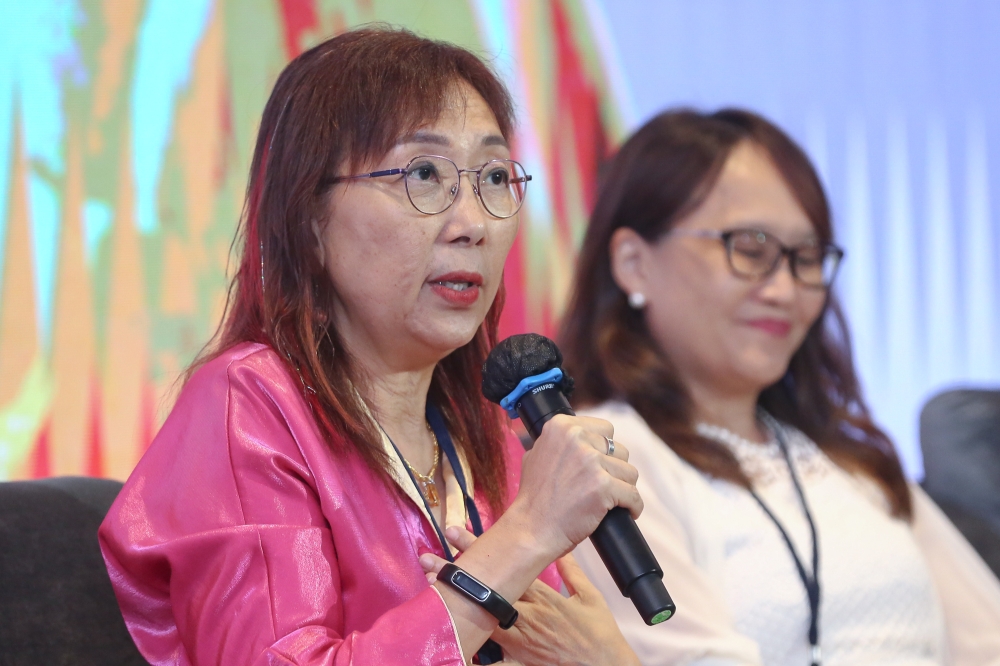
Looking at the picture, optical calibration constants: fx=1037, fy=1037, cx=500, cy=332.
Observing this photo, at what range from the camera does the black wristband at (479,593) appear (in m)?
1.08

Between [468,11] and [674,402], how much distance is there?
1.12 metres

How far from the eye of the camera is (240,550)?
1.09m

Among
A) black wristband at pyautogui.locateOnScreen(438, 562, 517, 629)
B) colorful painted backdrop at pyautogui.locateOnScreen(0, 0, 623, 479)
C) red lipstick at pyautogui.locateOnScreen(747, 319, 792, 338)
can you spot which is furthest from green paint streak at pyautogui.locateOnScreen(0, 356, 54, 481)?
red lipstick at pyautogui.locateOnScreen(747, 319, 792, 338)

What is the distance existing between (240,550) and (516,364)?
0.36 metres

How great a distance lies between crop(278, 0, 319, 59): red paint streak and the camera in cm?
221

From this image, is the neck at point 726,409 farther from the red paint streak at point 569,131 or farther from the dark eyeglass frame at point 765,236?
the red paint streak at point 569,131

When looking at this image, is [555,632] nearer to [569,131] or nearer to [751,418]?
[751,418]

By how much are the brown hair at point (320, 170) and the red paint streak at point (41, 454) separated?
0.66 m

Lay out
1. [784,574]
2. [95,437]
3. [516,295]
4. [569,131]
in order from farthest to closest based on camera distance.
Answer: [569,131] < [516,295] < [95,437] < [784,574]

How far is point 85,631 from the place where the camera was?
141 centimetres

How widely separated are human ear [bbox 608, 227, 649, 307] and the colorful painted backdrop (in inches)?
16.5

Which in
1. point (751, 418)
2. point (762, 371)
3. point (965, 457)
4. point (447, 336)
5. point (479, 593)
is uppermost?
point (447, 336)

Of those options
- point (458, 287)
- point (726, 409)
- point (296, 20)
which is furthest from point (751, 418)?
point (296, 20)

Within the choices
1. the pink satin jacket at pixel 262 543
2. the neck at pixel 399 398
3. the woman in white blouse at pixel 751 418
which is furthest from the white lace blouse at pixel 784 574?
the pink satin jacket at pixel 262 543
